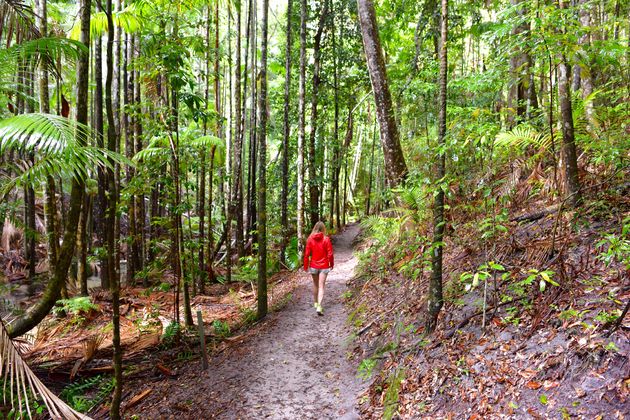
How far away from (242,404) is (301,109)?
933 cm

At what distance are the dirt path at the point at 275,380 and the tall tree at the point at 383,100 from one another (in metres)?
3.28

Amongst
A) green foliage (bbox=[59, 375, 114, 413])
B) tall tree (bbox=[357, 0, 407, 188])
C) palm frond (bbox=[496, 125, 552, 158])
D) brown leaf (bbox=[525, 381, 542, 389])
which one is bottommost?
green foliage (bbox=[59, 375, 114, 413])

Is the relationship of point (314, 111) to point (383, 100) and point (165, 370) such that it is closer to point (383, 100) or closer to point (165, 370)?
point (383, 100)

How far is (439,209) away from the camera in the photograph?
14.8ft

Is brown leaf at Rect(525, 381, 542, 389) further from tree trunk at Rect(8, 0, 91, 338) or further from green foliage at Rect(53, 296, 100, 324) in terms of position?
green foliage at Rect(53, 296, 100, 324)

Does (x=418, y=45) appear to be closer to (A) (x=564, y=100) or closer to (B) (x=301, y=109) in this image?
(B) (x=301, y=109)

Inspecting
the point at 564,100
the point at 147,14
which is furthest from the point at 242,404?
the point at 147,14

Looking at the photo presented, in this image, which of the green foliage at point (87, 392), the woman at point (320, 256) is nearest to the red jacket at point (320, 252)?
the woman at point (320, 256)

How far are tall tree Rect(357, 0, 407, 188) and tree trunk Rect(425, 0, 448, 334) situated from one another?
355 centimetres

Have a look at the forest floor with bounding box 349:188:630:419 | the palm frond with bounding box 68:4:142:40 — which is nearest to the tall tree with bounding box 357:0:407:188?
the forest floor with bounding box 349:188:630:419

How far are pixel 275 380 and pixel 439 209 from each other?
345 cm

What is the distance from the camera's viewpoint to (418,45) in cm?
1096

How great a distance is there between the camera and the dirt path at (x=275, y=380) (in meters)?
5.01

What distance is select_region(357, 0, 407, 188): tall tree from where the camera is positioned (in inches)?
321
